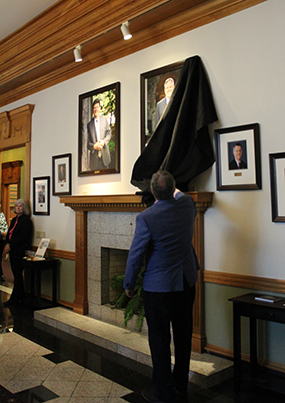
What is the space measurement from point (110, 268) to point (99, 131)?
206cm

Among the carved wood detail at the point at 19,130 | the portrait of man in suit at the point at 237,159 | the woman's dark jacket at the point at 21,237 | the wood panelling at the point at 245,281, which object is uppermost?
the carved wood detail at the point at 19,130

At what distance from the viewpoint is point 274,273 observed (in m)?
3.61

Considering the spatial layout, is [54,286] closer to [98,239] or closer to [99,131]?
[98,239]

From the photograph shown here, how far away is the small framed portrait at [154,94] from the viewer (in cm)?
457

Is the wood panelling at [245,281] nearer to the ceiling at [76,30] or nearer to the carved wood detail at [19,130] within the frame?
the ceiling at [76,30]

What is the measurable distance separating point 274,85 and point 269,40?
1.54 ft

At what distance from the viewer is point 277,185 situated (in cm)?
360

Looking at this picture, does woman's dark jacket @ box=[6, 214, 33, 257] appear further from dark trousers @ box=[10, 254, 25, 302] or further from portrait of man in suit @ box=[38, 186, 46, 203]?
portrait of man in suit @ box=[38, 186, 46, 203]

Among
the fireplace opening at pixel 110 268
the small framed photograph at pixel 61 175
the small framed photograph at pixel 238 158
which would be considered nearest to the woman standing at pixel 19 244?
the small framed photograph at pixel 61 175

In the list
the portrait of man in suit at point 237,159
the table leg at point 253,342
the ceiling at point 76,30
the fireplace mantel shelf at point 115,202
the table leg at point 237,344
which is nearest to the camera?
the table leg at point 237,344

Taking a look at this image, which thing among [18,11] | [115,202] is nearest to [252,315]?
[115,202]

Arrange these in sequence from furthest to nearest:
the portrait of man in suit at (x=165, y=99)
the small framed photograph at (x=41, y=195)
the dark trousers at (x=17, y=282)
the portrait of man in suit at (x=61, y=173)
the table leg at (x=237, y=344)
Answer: the small framed photograph at (x=41, y=195)
the dark trousers at (x=17, y=282)
the portrait of man in suit at (x=61, y=173)
the portrait of man in suit at (x=165, y=99)
the table leg at (x=237, y=344)

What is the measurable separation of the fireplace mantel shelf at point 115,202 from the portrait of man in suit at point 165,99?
1.05 m

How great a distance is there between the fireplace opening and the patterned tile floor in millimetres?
810
